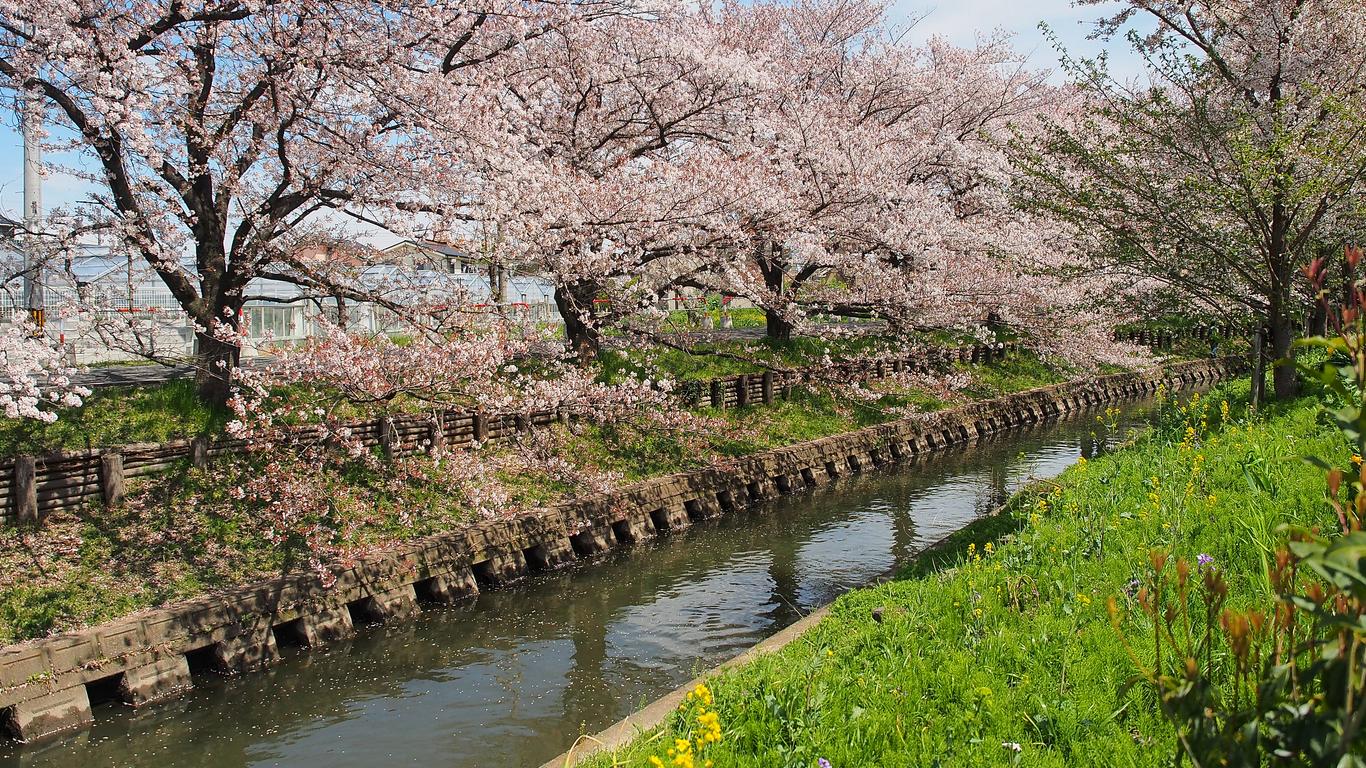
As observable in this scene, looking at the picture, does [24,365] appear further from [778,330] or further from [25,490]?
[778,330]

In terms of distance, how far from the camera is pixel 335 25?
11.8 meters

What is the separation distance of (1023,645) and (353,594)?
7.77 meters

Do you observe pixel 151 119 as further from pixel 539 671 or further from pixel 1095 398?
pixel 1095 398

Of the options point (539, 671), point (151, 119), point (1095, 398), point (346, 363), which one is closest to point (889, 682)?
point (539, 671)

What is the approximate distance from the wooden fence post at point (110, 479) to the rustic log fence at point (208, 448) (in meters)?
0.01

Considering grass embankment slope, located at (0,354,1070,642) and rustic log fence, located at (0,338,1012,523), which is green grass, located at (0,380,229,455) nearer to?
grass embankment slope, located at (0,354,1070,642)

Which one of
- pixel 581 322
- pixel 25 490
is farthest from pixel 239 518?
pixel 581 322

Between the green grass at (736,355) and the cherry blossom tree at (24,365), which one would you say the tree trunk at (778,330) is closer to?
the green grass at (736,355)

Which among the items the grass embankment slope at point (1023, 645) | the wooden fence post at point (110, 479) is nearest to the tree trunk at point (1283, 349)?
the grass embankment slope at point (1023, 645)

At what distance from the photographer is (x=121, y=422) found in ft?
38.9

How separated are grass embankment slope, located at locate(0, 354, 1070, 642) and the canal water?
117cm

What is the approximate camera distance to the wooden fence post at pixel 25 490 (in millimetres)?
9922

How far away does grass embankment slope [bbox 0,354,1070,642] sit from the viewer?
938 centimetres

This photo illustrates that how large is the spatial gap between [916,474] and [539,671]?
11748 millimetres
